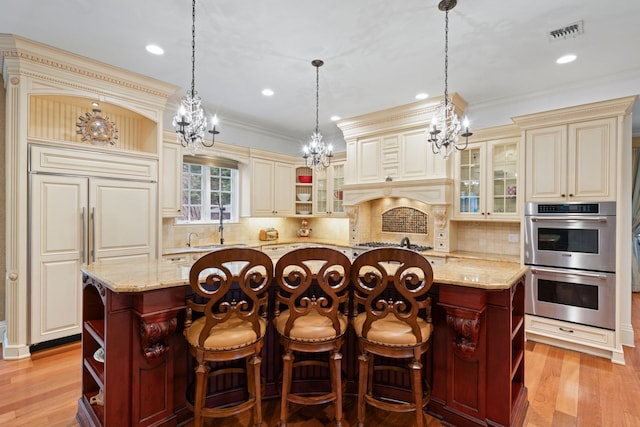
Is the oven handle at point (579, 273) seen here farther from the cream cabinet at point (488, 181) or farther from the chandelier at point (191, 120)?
the chandelier at point (191, 120)

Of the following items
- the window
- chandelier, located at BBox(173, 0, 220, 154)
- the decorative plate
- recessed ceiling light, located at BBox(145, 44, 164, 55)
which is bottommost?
the window

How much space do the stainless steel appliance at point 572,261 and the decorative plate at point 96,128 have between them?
492 cm

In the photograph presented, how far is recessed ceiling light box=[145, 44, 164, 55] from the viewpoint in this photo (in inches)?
115

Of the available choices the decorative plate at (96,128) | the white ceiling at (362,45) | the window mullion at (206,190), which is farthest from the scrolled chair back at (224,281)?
the window mullion at (206,190)

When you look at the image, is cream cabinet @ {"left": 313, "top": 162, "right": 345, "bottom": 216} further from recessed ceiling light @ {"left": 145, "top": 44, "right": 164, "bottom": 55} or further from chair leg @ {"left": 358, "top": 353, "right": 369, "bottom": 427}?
chair leg @ {"left": 358, "top": 353, "right": 369, "bottom": 427}

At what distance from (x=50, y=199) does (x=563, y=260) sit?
529 cm

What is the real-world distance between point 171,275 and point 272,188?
377 centimetres

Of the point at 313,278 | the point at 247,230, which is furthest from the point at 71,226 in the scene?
the point at 313,278

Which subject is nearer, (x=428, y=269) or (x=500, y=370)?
(x=428, y=269)

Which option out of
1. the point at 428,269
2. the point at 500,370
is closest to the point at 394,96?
the point at 428,269

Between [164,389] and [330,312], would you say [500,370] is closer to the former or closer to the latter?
[330,312]

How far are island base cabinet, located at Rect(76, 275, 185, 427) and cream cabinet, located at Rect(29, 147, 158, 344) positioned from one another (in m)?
1.69

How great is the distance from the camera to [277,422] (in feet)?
6.73

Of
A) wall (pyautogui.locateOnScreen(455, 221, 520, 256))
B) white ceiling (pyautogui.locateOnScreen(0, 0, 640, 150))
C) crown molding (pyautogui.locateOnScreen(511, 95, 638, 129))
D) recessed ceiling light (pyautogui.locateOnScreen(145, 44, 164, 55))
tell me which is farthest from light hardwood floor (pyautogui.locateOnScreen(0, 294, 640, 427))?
recessed ceiling light (pyautogui.locateOnScreen(145, 44, 164, 55))
